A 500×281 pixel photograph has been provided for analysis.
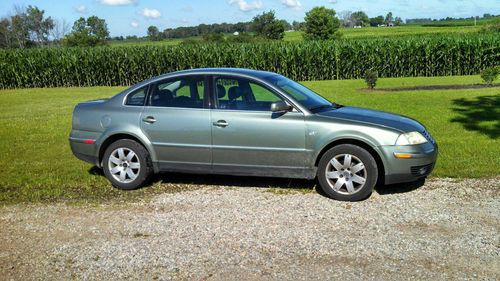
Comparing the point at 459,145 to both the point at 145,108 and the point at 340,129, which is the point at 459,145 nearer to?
the point at 340,129

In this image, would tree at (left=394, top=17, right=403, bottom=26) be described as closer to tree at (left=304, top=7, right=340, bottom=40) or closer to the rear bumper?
tree at (left=304, top=7, right=340, bottom=40)

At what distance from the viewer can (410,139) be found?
611cm

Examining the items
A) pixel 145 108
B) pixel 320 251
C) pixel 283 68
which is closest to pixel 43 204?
pixel 145 108

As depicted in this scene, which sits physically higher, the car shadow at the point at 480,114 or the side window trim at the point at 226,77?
the side window trim at the point at 226,77

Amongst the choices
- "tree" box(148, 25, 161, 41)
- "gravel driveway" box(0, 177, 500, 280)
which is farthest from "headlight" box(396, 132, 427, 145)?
"tree" box(148, 25, 161, 41)

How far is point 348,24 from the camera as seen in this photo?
116188 mm

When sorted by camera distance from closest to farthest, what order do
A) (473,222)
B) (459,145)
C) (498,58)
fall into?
(473,222) < (459,145) < (498,58)

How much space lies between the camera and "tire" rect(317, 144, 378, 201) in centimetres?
603

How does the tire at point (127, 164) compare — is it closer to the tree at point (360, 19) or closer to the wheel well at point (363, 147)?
the wheel well at point (363, 147)

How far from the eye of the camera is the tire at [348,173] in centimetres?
603

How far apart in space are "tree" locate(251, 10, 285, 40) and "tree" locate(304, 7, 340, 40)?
4.09m

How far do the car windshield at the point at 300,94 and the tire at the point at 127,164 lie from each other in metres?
1.98

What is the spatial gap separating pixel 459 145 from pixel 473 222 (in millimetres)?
4284

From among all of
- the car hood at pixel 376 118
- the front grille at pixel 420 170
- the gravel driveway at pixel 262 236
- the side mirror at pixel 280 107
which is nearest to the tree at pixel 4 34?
the gravel driveway at pixel 262 236
